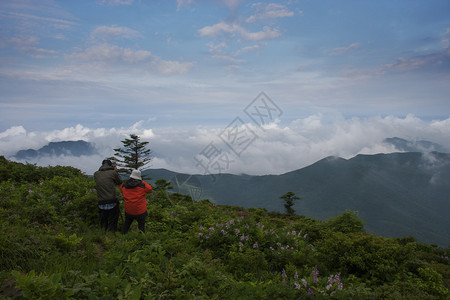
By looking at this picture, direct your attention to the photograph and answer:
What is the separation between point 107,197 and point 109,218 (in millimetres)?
735

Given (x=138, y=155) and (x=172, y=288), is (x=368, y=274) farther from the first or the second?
(x=138, y=155)

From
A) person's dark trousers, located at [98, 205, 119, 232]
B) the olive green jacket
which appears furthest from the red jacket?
person's dark trousers, located at [98, 205, 119, 232]

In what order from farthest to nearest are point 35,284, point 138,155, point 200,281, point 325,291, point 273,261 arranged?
point 138,155 < point 273,261 < point 325,291 < point 200,281 < point 35,284

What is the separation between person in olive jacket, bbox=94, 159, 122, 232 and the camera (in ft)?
24.9

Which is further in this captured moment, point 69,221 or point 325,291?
point 69,221

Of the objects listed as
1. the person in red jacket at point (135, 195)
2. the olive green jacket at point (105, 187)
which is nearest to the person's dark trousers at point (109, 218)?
the olive green jacket at point (105, 187)

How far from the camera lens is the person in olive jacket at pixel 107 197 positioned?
758cm

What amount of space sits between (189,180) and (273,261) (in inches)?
221

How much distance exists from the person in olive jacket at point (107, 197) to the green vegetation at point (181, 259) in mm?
448

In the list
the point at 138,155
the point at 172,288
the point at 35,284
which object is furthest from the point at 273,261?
the point at 138,155

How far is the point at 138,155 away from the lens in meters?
59.3

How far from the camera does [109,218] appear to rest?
783cm

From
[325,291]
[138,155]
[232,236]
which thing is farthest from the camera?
[138,155]

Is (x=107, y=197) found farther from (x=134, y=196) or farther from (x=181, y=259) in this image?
(x=181, y=259)
